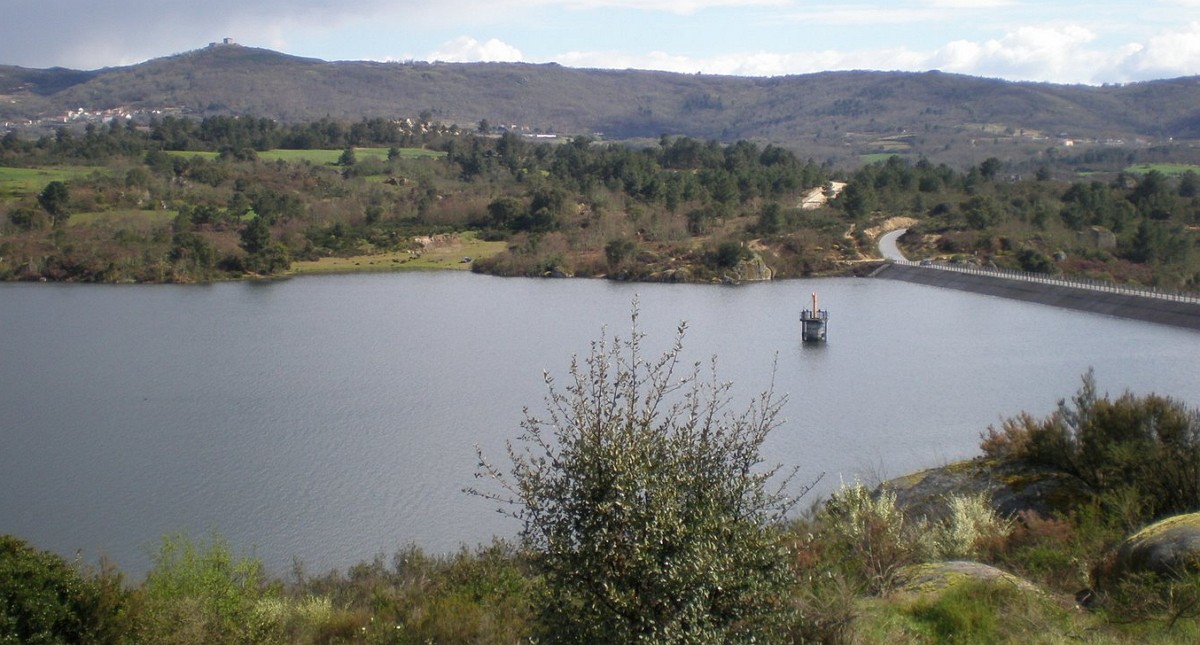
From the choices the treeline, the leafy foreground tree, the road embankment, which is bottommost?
the road embankment

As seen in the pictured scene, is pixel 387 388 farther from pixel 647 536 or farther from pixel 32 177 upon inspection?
pixel 32 177

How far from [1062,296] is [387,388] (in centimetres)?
2838

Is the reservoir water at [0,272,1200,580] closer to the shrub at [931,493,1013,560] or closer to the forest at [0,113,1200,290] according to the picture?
the shrub at [931,493,1013,560]

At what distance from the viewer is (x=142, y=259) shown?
178 ft

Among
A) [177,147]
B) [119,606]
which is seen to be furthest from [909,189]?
[119,606]

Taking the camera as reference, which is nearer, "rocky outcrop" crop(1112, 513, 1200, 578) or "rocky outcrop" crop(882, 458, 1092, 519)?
"rocky outcrop" crop(1112, 513, 1200, 578)

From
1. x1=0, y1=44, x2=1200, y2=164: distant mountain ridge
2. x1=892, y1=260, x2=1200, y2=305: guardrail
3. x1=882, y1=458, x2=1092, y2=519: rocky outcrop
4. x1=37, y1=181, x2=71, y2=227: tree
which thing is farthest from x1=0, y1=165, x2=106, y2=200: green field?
x1=0, y1=44, x2=1200, y2=164: distant mountain ridge

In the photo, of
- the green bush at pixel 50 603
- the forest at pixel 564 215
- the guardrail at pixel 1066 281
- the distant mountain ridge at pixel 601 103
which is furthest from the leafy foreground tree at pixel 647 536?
the distant mountain ridge at pixel 601 103

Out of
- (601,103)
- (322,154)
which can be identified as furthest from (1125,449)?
(601,103)

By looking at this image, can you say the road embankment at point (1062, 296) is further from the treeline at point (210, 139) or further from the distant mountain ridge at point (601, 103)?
the distant mountain ridge at point (601, 103)

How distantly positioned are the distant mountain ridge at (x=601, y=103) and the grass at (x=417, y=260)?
92.3 metres

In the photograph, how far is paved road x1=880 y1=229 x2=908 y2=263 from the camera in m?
56.7

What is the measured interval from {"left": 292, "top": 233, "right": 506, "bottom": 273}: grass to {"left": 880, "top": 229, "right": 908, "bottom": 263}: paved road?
20907 millimetres

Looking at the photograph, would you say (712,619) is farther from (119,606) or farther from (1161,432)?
(1161,432)
